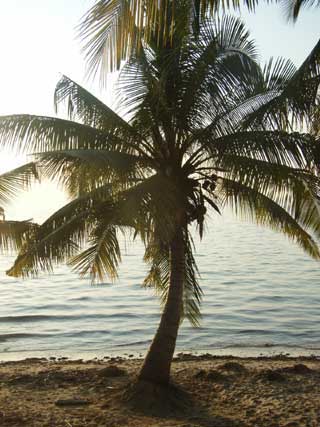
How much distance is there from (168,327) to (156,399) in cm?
118

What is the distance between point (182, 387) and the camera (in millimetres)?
11156

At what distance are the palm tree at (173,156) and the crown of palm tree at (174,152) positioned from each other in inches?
0.7

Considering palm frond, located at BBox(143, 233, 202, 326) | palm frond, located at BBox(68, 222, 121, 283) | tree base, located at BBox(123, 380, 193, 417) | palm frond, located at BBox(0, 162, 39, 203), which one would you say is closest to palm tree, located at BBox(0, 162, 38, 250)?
palm frond, located at BBox(0, 162, 39, 203)

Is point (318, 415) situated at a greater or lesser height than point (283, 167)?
lesser

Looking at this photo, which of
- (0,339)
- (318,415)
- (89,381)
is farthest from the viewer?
(0,339)

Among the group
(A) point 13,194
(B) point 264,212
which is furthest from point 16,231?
(B) point 264,212

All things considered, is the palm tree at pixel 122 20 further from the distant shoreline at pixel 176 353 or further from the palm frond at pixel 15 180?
the distant shoreline at pixel 176 353

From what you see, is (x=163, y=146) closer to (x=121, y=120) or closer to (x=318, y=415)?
(x=121, y=120)

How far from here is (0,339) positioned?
65.1ft

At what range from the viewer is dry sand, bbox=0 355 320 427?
932 centimetres

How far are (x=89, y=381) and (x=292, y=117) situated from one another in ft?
20.9

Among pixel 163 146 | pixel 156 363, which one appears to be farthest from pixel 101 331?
pixel 163 146

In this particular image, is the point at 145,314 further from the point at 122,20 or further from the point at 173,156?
the point at 122,20

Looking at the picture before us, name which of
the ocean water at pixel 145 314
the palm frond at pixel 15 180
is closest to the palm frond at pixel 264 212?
the palm frond at pixel 15 180
